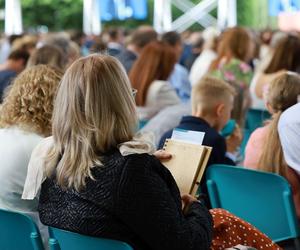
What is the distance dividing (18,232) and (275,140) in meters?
1.38

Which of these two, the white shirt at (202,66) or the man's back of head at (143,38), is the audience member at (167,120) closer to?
the white shirt at (202,66)

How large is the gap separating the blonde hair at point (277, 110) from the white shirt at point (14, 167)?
44.0 inches

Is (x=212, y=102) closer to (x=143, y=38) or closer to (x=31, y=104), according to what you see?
(x=31, y=104)

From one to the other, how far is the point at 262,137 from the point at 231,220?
3.44ft

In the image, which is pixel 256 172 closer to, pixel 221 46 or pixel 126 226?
pixel 126 226

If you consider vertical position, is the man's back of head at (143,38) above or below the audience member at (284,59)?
below

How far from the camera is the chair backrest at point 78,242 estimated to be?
2139 millimetres

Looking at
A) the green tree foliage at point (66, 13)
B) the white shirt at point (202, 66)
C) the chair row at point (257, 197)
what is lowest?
the green tree foliage at point (66, 13)

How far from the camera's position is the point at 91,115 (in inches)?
86.6

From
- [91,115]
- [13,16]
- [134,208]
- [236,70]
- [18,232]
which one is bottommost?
[13,16]

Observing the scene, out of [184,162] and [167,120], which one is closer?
[184,162]

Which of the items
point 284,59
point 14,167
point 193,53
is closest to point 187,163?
point 14,167

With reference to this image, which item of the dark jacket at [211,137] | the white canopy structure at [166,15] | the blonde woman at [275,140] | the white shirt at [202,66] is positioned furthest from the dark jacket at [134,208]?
the white canopy structure at [166,15]

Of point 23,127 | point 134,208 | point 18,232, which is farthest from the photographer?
point 23,127
